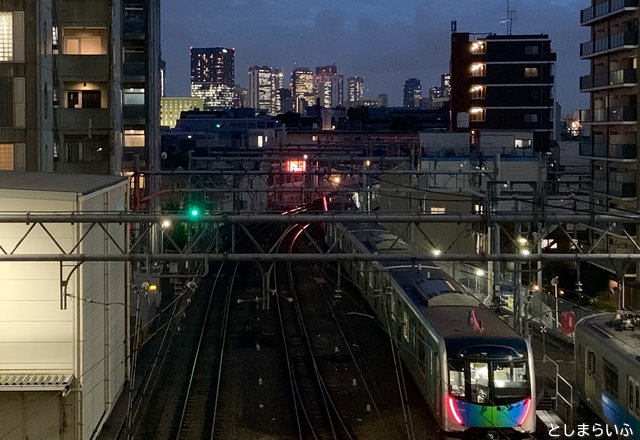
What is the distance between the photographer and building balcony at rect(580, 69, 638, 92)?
22.6 meters

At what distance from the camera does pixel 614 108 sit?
23562 mm

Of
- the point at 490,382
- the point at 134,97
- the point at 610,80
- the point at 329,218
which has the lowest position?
the point at 490,382

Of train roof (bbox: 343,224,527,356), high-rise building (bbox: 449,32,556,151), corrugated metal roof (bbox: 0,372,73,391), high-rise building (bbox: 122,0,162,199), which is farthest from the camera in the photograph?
high-rise building (bbox: 449,32,556,151)

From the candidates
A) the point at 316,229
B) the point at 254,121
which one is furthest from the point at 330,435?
the point at 254,121

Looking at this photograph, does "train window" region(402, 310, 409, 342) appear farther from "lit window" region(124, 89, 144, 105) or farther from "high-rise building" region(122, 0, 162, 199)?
"lit window" region(124, 89, 144, 105)

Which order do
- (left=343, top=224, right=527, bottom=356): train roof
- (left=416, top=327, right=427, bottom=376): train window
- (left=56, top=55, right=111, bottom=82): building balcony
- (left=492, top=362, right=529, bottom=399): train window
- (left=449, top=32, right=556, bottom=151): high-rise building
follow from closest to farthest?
(left=492, top=362, right=529, bottom=399): train window < (left=343, top=224, right=527, bottom=356): train roof < (left=416, top=327, right=427, bottom=376): train window < (left=56, top=55, right=111, bottom=82): building balcony < (left=449, top=32, right=556, bottom=151): high-rise building

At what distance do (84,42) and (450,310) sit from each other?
1126 centimetres

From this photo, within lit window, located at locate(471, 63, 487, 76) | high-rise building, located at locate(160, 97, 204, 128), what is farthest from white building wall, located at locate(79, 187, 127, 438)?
high-rise building, located at locate(160, 97, 204, 128)

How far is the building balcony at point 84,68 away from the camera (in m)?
17.3

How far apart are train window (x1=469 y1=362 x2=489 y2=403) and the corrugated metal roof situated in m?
4.39

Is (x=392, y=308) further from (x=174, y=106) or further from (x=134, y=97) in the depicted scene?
(x=174, y=106)

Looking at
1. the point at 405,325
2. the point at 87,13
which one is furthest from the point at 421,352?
the point at 87,13

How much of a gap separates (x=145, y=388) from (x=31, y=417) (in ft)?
12.8

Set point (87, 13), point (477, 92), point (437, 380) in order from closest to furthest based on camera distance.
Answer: point (437, 380) < point (87, 13) < point (477, 92)
